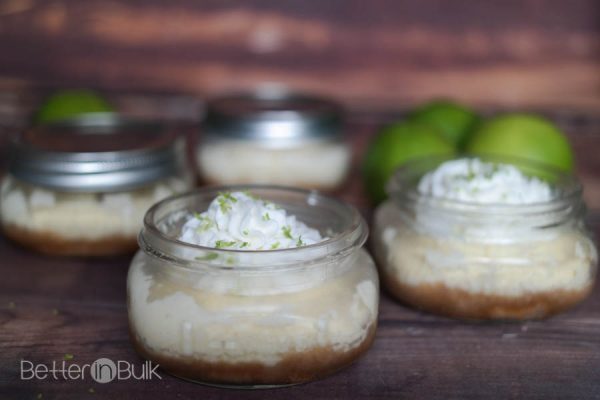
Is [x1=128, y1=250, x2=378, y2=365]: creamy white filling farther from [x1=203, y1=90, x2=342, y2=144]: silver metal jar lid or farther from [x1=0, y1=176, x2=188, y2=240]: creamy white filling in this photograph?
[x1=203, y1=90, x2=342, y2=144]: silver metal jar lid

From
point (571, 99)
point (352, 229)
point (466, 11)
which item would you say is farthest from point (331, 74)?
point (352, 229)

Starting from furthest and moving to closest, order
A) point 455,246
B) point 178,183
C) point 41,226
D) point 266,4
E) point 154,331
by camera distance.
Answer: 1. point 266,4
2. point 178,183
3. point 41,226
4. point 455,246
5. point 154,331

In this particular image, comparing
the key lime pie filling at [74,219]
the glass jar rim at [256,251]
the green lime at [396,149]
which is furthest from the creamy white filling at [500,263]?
the key lime pie filling at [74,219]

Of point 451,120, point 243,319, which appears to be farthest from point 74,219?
point 451,120

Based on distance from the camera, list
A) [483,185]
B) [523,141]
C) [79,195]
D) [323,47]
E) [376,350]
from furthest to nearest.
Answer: [323,47]
[523,141]
[79,195]
[483,185]
[376,350]

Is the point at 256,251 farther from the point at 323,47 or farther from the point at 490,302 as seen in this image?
the point at 323,47

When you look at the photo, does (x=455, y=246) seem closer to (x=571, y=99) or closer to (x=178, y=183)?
(x=178, y=183)

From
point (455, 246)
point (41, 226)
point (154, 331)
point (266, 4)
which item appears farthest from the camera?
point (266, 4)
